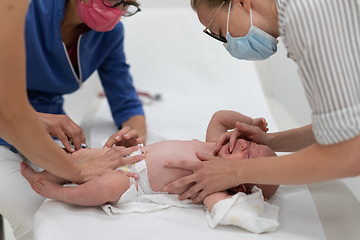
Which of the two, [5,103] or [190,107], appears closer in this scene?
[5,103]

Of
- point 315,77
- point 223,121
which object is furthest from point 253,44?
point 223,121

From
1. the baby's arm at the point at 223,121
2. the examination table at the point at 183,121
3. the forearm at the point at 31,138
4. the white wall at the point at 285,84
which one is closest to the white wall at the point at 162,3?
the examination table at the point at 183,121

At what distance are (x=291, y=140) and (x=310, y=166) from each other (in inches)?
21.5

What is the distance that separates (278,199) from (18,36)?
44.6 inches

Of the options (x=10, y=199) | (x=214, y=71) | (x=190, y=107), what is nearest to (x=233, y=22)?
(x=10, y=199)

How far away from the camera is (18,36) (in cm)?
86

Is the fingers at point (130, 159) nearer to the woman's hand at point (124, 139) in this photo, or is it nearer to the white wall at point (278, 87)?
the woman's hand at point (124, 139)

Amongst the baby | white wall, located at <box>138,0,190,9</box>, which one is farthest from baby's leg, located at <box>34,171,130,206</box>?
white wall, located at <box>138,0,190,9</box>

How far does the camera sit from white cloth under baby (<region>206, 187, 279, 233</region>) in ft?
3.71

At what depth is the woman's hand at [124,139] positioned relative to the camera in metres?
1.51

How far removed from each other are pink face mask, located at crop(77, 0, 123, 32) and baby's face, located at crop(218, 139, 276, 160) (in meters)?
0.82

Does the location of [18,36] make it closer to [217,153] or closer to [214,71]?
[217,153]

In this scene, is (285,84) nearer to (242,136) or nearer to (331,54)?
(242,136)

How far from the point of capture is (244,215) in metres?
1.14
